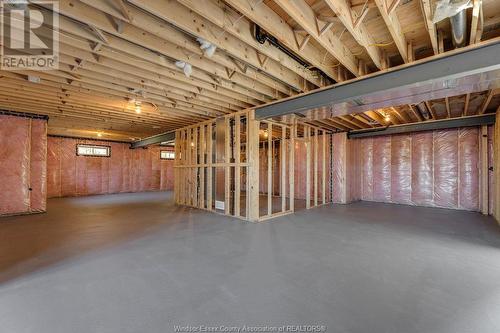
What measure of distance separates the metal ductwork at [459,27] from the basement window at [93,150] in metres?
12.0

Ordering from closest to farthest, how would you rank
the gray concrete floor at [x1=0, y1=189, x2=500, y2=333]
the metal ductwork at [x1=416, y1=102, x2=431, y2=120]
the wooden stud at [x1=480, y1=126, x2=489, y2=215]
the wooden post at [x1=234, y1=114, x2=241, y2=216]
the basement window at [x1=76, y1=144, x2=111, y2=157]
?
the gray concrete floor at [x1=0, y1=189, x2=500, y2=333] → the metal ductwork at [x1=416, y1=102, x2=431, y2=120] → the wooden post at [x1=234, y1=114, x2=241, y2=216] → the wooden stud at [x1=480, y1=126, x2=489, y2=215] → the basement window at [x1=76, y1=144, x2=111, y2=157]

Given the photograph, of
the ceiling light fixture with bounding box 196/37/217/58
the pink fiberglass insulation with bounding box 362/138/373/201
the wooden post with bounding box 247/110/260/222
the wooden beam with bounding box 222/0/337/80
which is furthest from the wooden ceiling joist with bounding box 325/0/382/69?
the pink fiberglass insulation with bounding box 362/138/373/201

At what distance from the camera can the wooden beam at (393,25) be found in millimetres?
1892

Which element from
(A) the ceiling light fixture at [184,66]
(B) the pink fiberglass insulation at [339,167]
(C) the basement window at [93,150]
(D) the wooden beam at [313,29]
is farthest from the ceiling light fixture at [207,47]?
(C) the basement window at [93,150]

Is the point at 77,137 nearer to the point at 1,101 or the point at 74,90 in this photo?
the point at 1,101

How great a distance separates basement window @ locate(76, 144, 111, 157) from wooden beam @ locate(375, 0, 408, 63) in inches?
454

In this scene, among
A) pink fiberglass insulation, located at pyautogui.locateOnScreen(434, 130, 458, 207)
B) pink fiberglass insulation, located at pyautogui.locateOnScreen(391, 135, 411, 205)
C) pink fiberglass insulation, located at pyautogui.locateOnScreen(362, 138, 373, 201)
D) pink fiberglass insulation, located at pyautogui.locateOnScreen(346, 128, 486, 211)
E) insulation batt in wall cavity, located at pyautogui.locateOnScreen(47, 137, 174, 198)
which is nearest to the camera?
pink fiberglass insulation, located at pyautogui.locateOnScreen(346, 128, 486, 211)

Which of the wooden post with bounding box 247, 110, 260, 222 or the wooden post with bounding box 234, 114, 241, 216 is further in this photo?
the wooden post with bounding box 234, 114, 241, 216

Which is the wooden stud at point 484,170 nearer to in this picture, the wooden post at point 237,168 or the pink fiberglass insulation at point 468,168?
the pink fiberglass insulation at point 468,168

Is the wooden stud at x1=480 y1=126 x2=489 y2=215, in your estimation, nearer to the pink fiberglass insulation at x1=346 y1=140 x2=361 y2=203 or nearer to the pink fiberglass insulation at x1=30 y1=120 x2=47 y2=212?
the pink fiberglass insulation at x1=346 y1=140 x2=361 y2=203

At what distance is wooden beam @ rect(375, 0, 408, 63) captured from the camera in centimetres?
189

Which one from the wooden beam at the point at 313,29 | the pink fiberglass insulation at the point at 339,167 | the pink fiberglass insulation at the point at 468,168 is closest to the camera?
the wooden beam at the point at 313,29

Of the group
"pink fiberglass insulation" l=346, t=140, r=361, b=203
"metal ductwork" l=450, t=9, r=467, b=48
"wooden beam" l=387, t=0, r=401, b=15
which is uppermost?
"wooden beam" l=387, t=0, r=401, b=15

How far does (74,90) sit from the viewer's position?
396 centimetres
